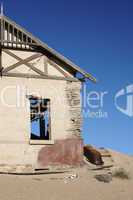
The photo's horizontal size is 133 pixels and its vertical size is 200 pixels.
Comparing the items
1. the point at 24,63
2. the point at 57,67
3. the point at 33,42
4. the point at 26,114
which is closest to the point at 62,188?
the point at 26,114

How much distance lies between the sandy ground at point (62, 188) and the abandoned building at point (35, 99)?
1316mm

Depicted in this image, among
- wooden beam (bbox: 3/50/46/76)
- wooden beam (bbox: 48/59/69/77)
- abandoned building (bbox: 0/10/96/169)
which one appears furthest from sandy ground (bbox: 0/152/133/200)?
wooden beam (bbox: 3/50/46/76)

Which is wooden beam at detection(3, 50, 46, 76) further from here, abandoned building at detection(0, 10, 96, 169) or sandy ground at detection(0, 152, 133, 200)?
sandy ground at detection(0, 152, 133, 200)

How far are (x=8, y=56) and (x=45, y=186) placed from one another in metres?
6.70

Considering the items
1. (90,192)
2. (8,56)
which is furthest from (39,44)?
(90,192)

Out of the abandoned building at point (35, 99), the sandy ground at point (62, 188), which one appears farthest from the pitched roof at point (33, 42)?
the sandy ground at point (62, 188)

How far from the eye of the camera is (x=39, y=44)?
72.5 ft

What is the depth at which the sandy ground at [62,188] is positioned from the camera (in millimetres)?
16406

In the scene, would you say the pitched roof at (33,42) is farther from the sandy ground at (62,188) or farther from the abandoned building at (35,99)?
the sandy ground at (62,188)

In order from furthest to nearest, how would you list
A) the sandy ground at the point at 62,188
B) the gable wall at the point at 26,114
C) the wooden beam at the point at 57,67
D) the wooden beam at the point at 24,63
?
the wooden beam at the point at 57,67 → the wooden beam at the point at 24,63 → the gable wall at the point at 26,114 → the sandy ground at the point at 62,188

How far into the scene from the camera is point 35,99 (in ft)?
72.3

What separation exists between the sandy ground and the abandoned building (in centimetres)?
132

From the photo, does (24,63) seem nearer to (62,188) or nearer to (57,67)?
(57,67)

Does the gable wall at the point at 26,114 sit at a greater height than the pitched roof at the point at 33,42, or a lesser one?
lesser
